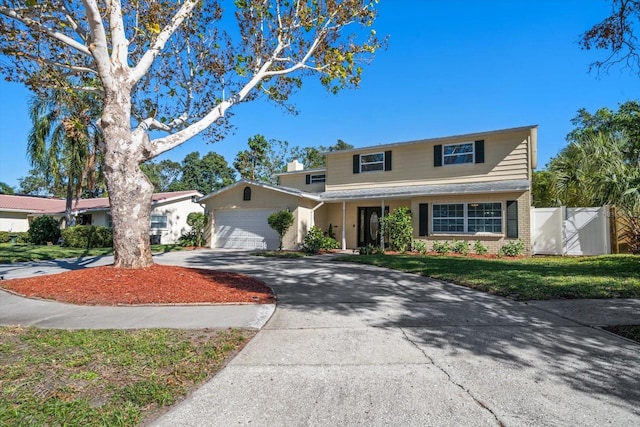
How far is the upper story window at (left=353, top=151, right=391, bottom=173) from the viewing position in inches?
714

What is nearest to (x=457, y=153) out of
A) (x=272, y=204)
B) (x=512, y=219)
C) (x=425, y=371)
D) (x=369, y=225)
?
(x=512, y=219)

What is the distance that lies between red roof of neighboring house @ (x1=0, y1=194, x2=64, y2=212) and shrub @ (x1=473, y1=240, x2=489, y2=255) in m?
33.3

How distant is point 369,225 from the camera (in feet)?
60.3

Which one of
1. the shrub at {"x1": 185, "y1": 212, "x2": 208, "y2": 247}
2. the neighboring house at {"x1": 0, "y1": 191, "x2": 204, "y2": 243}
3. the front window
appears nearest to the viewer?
the front window

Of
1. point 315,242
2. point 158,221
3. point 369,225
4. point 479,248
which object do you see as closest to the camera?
point 479,248

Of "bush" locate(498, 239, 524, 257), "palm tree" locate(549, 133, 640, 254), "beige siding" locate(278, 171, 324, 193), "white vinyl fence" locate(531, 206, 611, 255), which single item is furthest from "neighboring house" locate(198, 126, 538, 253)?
"palm tree" locate(549, 133, 640, 254)

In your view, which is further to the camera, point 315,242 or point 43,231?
point 43,231

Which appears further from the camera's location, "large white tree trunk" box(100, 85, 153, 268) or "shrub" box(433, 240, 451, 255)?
"shrub" box(433, 240, 451, 255)

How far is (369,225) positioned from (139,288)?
13164 millimetres

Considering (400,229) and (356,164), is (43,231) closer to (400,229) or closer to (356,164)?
(356,164)

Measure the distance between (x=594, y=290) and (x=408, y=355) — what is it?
520 cm

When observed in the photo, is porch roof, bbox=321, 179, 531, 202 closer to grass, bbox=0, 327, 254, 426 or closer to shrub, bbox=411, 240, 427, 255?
shrub, bbox=411, 240, 427, 255

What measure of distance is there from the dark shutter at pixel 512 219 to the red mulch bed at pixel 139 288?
11.4 meters

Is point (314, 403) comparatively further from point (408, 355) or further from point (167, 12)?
point (167, 12)
